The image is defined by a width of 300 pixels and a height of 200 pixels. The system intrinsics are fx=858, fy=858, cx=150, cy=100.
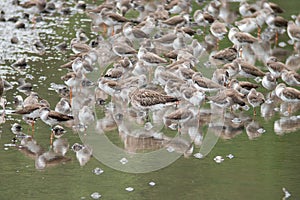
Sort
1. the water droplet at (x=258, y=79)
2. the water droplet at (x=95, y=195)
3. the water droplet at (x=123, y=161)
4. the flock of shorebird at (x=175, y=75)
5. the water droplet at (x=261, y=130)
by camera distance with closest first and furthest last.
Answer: the water droplet at (x=95, y=195)
the water droplet at (x=123, y=161)
the water droplet at (x=261, y=130)
the flock of shorebird at (x=175, y=75)
the water droplet at (x=258, y=79)

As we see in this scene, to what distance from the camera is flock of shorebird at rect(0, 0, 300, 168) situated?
14.4 meters

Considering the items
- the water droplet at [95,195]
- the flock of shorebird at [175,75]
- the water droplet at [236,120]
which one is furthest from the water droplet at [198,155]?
the water droplet at [95,195]

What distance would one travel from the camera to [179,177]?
1180 cm

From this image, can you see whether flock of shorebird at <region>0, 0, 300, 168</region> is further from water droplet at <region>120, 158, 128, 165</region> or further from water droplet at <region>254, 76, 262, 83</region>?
water droplet at <region>120, 158, 128, 165</region>

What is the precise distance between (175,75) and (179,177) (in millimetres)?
4754

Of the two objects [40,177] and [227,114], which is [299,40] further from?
[40,177]

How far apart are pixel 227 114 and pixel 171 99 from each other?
1234 mm

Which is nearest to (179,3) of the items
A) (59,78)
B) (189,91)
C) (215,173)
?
(59,78)

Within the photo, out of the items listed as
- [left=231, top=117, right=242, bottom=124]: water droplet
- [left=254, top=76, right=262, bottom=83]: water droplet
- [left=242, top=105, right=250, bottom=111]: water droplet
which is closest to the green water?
[left=231, top=117, right=242, bottom=124]: water droplet

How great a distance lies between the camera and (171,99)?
14.4 meters

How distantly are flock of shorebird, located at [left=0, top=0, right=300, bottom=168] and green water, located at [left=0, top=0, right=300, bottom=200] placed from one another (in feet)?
2.23

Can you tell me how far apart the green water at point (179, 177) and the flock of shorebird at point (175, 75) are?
68 centimetres

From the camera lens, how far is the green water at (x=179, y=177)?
36.4 ft

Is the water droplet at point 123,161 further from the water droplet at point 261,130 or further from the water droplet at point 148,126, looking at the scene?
the water droplet at point 261,130
